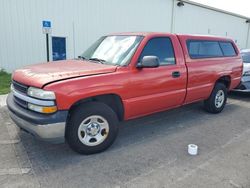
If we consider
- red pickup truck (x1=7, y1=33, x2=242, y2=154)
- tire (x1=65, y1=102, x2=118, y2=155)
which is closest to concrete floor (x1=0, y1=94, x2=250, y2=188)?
tire (x1=65, y1=102, x2=118, y2=155)

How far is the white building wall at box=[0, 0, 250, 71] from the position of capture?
32.8 feet

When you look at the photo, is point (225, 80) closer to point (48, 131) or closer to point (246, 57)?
point (246, 57)

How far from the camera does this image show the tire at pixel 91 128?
128 inches

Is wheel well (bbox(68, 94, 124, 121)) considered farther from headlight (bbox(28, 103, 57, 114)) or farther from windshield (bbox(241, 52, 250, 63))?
windshield (bbox(241, 52, 250, 63))

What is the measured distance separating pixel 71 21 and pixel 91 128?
9373 millimetres

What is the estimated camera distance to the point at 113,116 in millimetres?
3553

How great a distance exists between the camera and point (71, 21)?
37.8 feet

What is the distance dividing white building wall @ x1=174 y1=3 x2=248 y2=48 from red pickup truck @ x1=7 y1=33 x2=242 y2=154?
13.1 meters

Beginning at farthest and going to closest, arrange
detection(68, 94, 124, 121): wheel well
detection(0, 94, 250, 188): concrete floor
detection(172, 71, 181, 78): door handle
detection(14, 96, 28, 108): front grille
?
detection(172, 71, 181, 78): door handle
detection(68, 94, 124, 121): wheel well
detection(14, 96, 28, 108): front grille
detection(0, 94, 250, 188): concrete floor

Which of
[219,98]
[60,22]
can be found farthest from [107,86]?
[60,22]

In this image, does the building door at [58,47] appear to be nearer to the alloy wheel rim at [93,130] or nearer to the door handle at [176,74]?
the door handle at [176,74]

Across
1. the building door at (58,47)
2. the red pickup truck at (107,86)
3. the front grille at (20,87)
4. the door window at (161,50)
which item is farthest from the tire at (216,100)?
the building door at (58,47)

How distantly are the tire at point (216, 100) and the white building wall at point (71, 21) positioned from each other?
835 cm

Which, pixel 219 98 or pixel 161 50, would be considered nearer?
pixel 161 50
